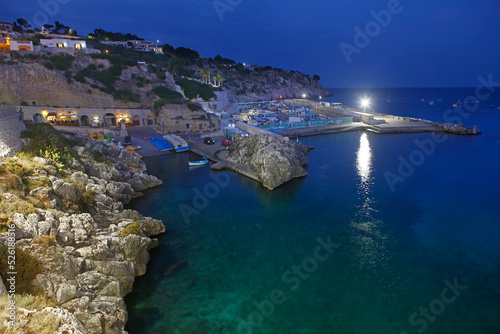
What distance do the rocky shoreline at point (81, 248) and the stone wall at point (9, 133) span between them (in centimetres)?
198

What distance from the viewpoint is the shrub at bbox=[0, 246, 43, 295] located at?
10.8 metres

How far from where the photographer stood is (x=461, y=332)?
12477 millimetres

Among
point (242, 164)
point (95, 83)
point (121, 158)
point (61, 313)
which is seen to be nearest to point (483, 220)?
point (242, 164)

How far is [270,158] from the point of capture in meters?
28.9

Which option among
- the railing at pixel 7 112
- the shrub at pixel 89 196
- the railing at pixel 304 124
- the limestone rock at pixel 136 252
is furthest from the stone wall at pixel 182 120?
the limestone rock at pixel 136 252

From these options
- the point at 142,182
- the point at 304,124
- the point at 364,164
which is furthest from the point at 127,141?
the point at 304,124

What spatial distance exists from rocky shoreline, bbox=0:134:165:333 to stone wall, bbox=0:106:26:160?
6.51 feet

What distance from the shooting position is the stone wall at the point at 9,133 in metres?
19.0

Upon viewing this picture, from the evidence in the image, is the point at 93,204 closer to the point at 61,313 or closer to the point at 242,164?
the point at 61,313

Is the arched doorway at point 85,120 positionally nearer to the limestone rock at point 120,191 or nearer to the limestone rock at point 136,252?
the limestone rock at point 120,191

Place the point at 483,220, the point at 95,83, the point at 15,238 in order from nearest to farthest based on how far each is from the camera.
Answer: the point at 15,238 < the point at 483,220 < the point at 95,83

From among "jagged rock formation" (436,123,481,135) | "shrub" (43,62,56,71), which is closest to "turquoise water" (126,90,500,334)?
"jagged rock formation" (436,123,481,135)

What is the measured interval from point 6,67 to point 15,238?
43.0m

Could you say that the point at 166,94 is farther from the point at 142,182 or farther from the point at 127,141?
the point at 142,182
